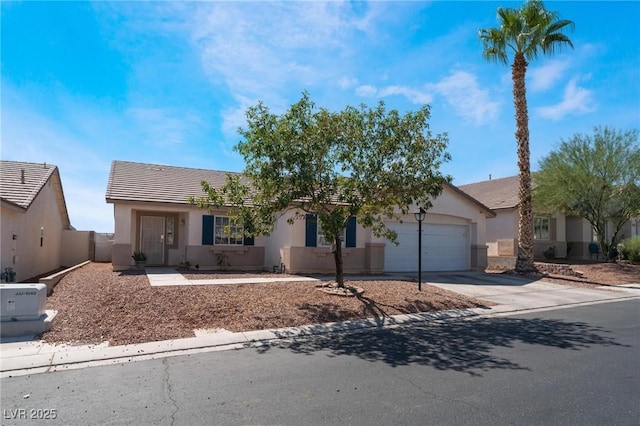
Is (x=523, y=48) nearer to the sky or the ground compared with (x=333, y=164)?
nearer to the sky

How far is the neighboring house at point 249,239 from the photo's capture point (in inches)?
688

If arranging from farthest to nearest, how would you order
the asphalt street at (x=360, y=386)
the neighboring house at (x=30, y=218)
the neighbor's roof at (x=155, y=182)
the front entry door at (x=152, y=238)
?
the front entry door at (x=152, y=238) → the neighbor's roof at (x=155, y=182) → the neighboring house at (x=30, y=218) → the asphalt street at (x=360, y=386)

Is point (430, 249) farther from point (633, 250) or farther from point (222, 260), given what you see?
point (633, 250)

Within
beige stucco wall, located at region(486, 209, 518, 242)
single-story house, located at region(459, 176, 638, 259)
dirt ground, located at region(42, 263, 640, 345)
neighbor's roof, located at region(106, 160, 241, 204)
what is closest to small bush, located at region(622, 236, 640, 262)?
single-story house, located at region(459, 176, 638, 259)

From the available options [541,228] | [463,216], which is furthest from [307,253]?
[541,228]

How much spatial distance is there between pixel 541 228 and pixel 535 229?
1.45 ft

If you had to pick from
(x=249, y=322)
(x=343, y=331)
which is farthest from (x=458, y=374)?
(x=249, y=322)

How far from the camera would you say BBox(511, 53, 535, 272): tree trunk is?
19750mm

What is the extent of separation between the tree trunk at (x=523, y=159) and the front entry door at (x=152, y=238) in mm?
15925

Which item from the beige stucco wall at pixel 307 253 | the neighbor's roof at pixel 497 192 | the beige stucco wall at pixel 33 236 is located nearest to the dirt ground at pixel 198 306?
the beige stucco wall at pixel 33 236

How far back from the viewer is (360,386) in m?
5.74

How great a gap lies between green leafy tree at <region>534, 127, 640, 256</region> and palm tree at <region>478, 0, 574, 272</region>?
3.78 meters

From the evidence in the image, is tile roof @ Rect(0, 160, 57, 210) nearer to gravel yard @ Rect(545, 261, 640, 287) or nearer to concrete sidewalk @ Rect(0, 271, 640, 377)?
concrete sidewalk @ Rect(0, 271, 640, 377)

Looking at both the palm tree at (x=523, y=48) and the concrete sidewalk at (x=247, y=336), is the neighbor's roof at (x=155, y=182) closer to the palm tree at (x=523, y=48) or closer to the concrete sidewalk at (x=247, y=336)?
the concrete sidewalk at (x=247, y=336)
